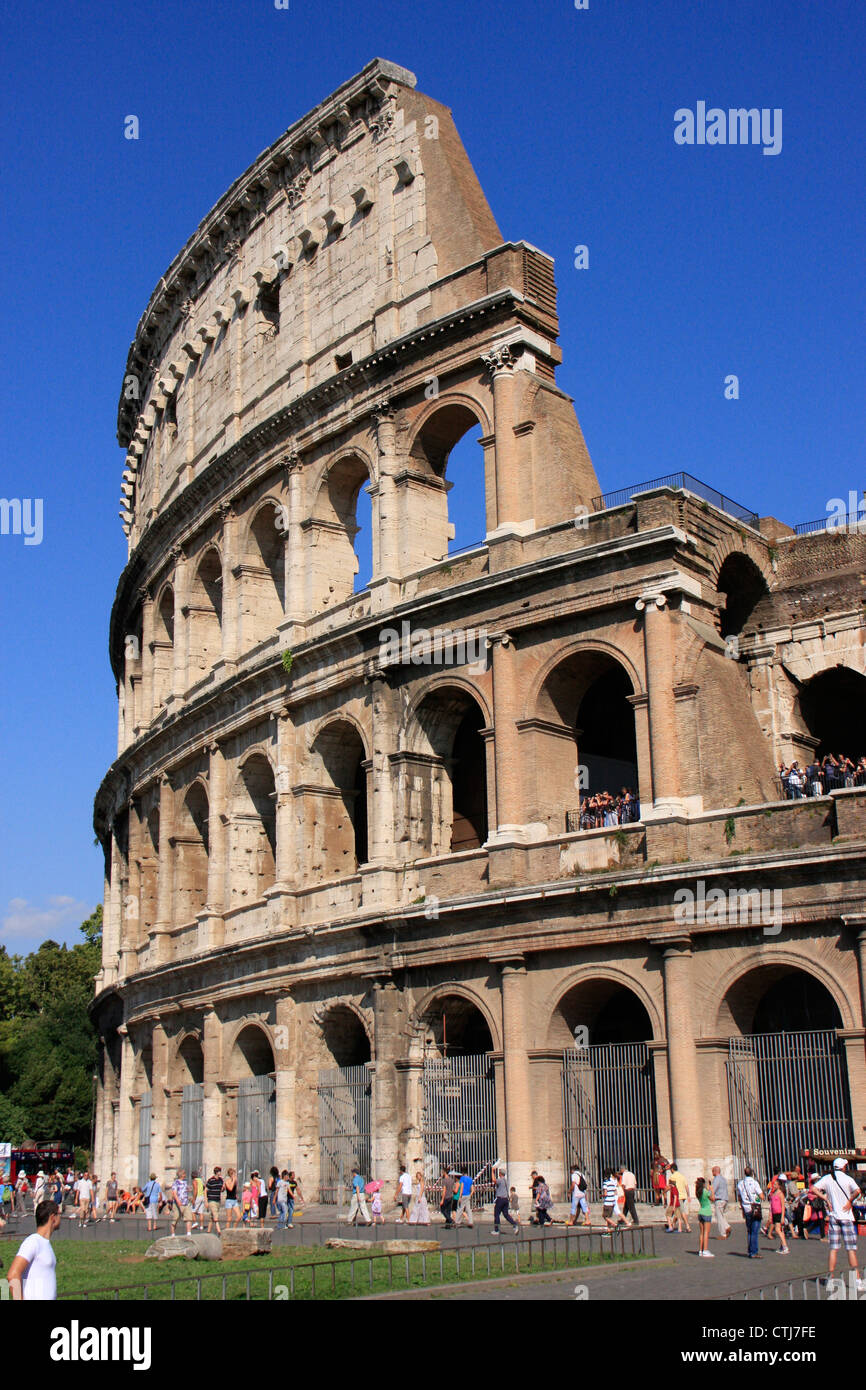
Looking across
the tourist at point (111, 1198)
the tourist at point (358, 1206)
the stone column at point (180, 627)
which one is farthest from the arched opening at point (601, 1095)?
the stone column at point (180, 627)

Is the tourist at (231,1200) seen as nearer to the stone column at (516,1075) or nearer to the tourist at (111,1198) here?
the stone column at (516,1075)

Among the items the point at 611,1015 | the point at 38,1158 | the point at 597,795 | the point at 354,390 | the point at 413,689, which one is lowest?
the point at 38,1158

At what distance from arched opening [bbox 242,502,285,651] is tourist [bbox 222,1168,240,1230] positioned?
10196mm

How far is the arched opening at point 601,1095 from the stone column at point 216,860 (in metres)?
9.56

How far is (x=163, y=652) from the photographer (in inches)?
1385

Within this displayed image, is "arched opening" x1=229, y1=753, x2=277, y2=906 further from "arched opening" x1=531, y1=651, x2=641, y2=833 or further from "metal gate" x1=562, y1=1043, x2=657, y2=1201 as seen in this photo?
"metal gate" x1=562, y1=1043, x2=657, y2=1201

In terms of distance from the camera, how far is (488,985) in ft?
71.5

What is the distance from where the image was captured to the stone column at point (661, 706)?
20.3m

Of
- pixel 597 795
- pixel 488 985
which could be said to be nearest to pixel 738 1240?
pixel 488 985

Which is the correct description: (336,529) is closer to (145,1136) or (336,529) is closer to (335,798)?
(335,798)

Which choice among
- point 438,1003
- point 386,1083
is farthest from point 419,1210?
point 438,1003

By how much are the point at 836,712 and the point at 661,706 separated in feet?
18.1
